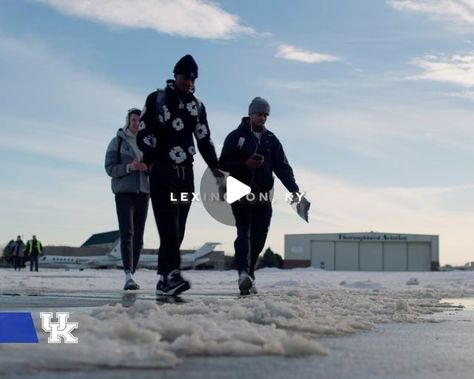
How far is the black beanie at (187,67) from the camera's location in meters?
5.78

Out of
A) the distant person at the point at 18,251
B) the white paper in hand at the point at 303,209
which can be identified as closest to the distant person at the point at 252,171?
the white paper in hand at the point at 303,209

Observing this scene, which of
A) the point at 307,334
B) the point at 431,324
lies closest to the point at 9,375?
the point at 307,334

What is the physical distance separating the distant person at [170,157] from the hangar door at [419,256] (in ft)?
265

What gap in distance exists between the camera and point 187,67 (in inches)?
228

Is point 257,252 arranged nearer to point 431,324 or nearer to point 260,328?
point 431,324

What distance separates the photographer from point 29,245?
30.5m

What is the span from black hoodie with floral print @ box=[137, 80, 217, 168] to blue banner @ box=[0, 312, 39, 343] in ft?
9.08

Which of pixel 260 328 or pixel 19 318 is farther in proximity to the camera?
pixel 19 318

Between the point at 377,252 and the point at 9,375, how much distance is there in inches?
3392

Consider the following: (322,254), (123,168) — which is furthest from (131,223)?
(322,254)

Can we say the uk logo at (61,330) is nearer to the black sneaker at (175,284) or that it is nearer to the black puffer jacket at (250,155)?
the black sneaker at (175,284)

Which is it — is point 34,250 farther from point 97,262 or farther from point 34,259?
point 97,262

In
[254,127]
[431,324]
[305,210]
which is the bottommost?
[431,324]

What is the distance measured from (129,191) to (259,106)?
1.58m
